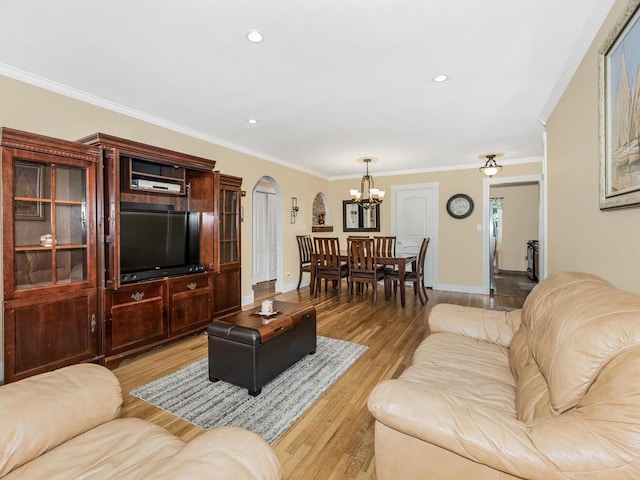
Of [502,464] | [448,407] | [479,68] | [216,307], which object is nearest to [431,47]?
[479,68]

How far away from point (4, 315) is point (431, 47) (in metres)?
3.48

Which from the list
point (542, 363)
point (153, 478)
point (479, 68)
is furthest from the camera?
point (479, 68)

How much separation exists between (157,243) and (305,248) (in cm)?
308

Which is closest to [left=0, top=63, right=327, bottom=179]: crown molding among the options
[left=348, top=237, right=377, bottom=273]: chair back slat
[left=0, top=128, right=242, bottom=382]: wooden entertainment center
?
[left=0, top=128, right=242, bottom=382]: wooden entertainment center

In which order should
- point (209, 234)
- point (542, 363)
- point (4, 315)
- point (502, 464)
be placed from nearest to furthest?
point (502, 464) → point (542, 363) → point (4, 315) → point (209, 234)

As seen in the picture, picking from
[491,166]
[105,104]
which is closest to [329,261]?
[491,166]

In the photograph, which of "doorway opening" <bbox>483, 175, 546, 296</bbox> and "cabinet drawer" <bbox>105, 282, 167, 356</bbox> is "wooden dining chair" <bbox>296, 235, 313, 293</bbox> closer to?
"cabinet drawer" <bbox>105, 282, 167, 356</bbox>

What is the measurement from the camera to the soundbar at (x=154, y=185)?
118 inches

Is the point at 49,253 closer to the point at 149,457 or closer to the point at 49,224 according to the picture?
the point at 49,224

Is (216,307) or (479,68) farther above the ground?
(479,68)

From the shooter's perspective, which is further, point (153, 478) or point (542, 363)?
point (542, 363)

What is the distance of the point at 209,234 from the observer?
355 cm

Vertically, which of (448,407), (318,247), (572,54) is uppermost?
(572,54)

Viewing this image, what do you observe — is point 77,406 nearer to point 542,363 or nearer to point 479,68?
point 542,363
